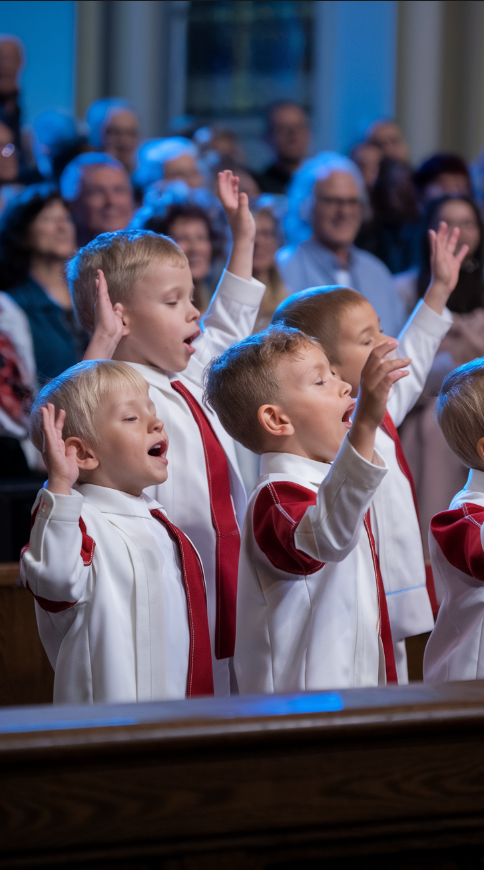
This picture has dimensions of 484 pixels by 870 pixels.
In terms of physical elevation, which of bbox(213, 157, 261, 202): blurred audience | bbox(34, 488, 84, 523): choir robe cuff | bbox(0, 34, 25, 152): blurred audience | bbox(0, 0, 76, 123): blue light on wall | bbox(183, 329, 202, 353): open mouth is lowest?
bbox(34, 488, 84, 523): choir robe cuff

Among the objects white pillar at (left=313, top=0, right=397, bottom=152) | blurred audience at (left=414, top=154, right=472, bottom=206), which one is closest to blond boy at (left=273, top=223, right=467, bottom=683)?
blurred audience at (left=414, top=154, right=472, bottom=206)

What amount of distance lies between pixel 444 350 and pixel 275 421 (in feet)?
6.72

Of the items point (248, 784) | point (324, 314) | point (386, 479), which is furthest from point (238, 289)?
point (248, 784)

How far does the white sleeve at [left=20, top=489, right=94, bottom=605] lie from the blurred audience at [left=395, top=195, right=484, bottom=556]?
1.95m

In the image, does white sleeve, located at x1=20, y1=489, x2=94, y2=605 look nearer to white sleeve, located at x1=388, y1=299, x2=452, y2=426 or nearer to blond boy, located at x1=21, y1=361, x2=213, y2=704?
blond boy, located at x1=21, y1=361, x2=213, y2=704

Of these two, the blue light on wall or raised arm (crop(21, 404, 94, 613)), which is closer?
raised arm (crop(21, 404, 94, 613))

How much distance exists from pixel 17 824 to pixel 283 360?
3.17 feet

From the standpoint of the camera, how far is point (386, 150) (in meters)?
5.50

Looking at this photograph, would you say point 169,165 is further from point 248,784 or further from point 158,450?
point 248,784

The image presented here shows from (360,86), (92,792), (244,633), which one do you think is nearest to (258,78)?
(360,86)

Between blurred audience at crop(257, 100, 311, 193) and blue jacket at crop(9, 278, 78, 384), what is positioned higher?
blurred audience at crop(257, 100, 311, 193)

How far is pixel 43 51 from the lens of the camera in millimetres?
7316

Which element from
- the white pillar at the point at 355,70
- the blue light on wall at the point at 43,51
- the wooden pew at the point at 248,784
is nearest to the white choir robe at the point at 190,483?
the wooden pew at the point at 248,784

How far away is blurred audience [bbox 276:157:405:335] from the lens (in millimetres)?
3959
